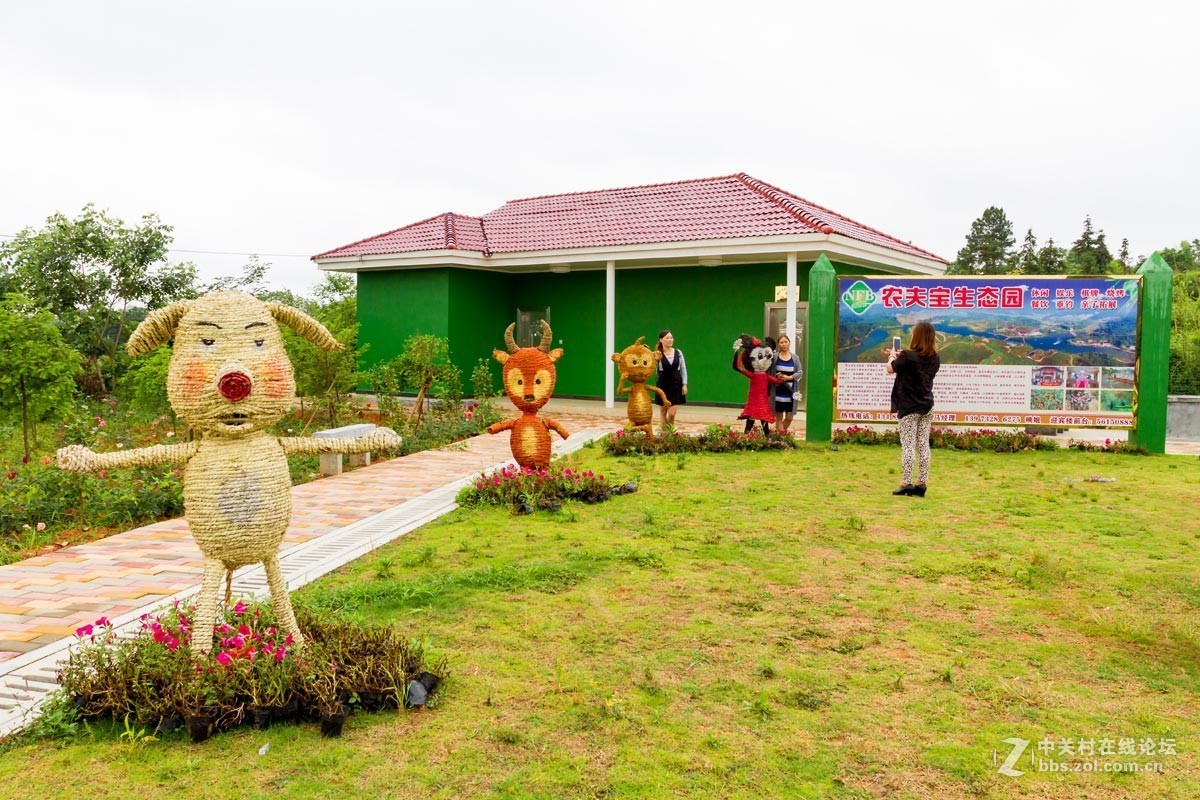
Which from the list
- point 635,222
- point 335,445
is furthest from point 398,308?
point 335,445

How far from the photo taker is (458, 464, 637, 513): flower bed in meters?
8.39

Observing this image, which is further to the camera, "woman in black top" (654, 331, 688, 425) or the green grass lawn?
"woman in black top" (654, 331, 688, 425)

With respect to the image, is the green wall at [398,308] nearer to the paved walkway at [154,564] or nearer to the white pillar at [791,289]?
the white pillar at [791,289]

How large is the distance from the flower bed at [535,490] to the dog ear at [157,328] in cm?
455

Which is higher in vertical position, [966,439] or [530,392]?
[530,392]

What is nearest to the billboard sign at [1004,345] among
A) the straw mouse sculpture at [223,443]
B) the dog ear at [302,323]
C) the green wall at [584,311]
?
the green wall at [584,311]

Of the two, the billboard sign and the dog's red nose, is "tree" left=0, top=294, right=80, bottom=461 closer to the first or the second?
the dog's red nose

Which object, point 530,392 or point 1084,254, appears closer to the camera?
point 530,392

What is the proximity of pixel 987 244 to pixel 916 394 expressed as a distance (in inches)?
2071

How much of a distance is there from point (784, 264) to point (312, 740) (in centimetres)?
1488

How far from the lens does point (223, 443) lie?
159 inches

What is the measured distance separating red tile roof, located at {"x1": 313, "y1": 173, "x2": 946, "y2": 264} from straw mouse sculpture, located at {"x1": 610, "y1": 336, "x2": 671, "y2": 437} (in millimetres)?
4354

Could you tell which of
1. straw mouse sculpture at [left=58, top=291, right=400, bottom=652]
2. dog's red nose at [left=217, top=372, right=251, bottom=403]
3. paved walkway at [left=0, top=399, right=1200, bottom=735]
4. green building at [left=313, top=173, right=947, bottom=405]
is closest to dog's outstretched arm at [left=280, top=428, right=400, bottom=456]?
straw mouse sculpture at [left=58, top=291, right=400, bottom=652]

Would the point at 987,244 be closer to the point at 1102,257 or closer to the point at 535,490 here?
the point at 1102,257
